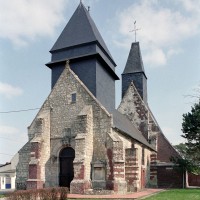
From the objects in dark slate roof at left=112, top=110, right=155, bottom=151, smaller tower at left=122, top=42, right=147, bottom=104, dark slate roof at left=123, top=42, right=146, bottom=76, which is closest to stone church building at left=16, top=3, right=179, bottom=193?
dark slate roof at left=112, top=110, right=155, bottom=151

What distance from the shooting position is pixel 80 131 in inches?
812

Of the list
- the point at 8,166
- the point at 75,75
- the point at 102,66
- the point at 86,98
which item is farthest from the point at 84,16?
the point at 8,166

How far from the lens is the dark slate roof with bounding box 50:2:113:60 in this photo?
24.9m

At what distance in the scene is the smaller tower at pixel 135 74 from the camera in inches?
1449

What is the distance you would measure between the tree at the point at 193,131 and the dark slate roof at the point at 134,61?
10397mm

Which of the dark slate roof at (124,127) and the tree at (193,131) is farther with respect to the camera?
the tree at (193,131)

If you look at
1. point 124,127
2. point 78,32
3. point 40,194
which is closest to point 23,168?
point 124,127

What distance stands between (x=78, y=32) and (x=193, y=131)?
14.5 meters

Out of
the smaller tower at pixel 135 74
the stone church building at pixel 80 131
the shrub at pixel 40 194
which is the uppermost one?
the smaller tower at pixel 135 74

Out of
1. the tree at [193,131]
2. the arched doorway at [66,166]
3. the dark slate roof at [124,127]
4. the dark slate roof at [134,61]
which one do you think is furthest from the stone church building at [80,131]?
the dark slate roof at [134,61]

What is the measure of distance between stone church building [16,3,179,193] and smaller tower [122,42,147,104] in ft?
29.1

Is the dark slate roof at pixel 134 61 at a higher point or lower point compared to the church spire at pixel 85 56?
higher

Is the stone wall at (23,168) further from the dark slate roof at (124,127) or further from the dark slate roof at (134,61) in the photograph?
the dark slate roof at (134,61)

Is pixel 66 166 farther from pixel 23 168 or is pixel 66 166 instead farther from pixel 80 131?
pixel 23 168
